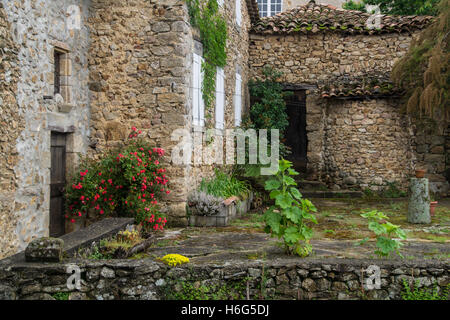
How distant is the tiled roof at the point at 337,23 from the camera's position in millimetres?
11984

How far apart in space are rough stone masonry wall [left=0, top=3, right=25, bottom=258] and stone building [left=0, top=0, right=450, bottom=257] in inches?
0.6

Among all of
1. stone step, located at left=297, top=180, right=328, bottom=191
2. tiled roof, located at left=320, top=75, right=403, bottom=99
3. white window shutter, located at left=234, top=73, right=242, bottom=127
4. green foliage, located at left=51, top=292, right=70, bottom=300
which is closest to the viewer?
green foliage, located at left=51, top=292, right=70, bottom=300

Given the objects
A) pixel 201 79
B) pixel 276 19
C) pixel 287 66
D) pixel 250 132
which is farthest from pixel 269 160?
pixel 276 19

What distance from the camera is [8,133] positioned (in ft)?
17.1

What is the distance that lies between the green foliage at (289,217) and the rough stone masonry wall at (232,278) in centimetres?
53

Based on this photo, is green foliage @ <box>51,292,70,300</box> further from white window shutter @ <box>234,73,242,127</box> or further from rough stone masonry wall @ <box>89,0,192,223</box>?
white window shutter @ <box>234,73,242,127</box>

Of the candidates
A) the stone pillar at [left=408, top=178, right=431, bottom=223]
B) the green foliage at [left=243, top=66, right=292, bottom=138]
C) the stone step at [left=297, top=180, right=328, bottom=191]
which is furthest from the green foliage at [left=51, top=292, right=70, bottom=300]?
the stone step at [left=297, top=180, right=328, bottom=191]

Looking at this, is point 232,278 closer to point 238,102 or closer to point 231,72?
point 231,72

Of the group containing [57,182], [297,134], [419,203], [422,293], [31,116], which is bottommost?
[422,293]

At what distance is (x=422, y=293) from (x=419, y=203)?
153 inches

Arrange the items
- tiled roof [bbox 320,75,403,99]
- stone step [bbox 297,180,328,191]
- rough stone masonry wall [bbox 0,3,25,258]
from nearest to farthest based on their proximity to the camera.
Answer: rough stone masonry wall [bbox 0,3,25,258] < tiled roof [bbox 320,75,403,99] < stone step [bbox 297,180,328,191]

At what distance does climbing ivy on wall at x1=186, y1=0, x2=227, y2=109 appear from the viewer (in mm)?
7587

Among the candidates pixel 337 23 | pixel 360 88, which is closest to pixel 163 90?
pixel 360 88

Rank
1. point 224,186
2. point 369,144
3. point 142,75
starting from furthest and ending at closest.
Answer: point 369,144 → point 224,186 → point 142,75
